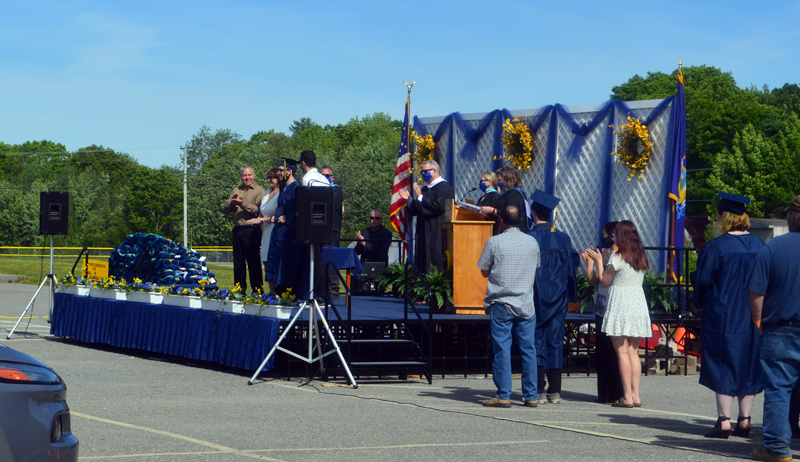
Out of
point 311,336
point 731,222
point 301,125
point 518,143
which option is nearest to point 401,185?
point 518,143

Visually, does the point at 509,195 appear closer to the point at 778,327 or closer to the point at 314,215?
the point at 314,215

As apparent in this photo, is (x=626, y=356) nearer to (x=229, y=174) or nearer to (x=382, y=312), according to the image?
(x=382, y=312)

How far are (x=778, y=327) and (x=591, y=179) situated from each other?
806 centimetres

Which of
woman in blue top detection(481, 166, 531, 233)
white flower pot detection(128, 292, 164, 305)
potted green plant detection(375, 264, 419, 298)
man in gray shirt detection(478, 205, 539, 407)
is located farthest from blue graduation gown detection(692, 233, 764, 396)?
white flower pot detection(128, 292, 164, 305)

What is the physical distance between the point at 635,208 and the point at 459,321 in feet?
14.1

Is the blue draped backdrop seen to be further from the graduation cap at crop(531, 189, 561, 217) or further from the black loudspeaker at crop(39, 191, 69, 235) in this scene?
the black loudspeaker at crop(39, 191, 69, 235)

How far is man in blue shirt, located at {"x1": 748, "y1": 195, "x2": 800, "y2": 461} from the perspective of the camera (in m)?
5.80

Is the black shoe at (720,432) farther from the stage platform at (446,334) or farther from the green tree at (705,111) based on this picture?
the green tree at (705,111)

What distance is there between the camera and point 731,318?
21.9 feet

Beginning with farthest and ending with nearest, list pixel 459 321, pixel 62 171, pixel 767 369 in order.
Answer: pixel 62 171 → pixel 459 321 → pixel 767 369

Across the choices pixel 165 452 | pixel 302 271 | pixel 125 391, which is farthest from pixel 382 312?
pixel 165 452

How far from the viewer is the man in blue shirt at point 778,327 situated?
5801 millimetres

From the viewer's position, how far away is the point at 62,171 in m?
109

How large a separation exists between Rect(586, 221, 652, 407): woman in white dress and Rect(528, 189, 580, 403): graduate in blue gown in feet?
0.87
